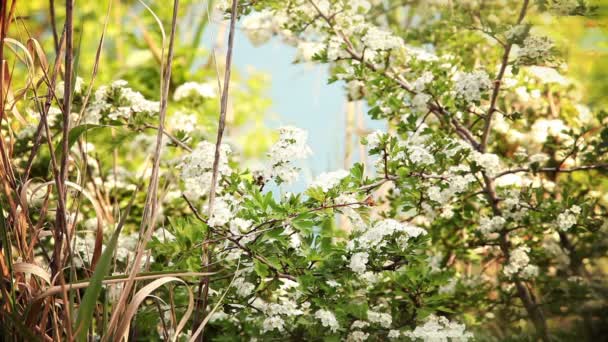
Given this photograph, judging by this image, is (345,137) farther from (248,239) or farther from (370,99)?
(248,239)

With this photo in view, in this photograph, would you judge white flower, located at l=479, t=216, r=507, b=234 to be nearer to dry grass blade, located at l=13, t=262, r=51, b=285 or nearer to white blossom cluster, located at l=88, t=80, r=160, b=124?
white blossom cluster, located at l=88, t=80, r=160, b=124

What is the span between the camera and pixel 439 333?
4.81 feet

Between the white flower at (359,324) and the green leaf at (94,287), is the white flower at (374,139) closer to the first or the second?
the white flower at (359,324)

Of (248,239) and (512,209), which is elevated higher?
(512,209)

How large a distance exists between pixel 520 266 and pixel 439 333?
559 millimetres

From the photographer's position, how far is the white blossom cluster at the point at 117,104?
75.0 inches

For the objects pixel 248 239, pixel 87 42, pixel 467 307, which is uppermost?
pixel 87 42

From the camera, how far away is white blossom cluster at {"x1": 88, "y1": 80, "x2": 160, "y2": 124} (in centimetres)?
191

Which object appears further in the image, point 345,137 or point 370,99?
point 345,137

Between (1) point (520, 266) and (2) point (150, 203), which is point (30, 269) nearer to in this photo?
(2) point (150, 203)

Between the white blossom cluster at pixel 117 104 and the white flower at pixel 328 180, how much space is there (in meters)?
0.63

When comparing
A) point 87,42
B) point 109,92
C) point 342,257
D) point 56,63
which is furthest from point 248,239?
point 87,42

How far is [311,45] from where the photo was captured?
7.75ft

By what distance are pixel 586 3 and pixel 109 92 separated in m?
1.30
